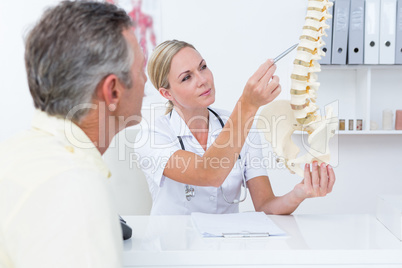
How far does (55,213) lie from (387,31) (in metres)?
2.45

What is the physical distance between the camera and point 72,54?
843mm

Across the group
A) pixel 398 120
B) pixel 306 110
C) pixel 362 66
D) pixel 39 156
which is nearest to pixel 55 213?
pixel 39 156

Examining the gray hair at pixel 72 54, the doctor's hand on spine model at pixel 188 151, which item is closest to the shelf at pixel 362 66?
the doctor's hand on spine model at pixel 188 151

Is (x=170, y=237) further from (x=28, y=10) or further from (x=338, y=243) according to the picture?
(x=28, y=10)

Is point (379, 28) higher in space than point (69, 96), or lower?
higher

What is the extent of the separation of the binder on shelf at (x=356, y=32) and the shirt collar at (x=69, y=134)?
2.14 meters

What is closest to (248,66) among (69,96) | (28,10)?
(28,10)

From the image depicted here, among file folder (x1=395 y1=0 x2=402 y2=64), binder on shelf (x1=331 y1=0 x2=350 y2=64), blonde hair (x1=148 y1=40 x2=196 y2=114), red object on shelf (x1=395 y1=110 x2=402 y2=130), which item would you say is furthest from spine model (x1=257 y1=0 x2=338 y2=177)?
red object on shelf (x1=395 y1=110 x2=402 y2=130)

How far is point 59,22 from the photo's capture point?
85 centimetres

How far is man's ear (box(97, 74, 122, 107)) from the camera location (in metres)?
0.91

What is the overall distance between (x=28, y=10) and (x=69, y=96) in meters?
2.46

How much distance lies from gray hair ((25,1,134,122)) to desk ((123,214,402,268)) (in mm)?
423

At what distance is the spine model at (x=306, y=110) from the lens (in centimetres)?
140

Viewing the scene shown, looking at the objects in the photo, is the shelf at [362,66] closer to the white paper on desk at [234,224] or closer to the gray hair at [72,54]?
the white paper on desk at [234,224]
